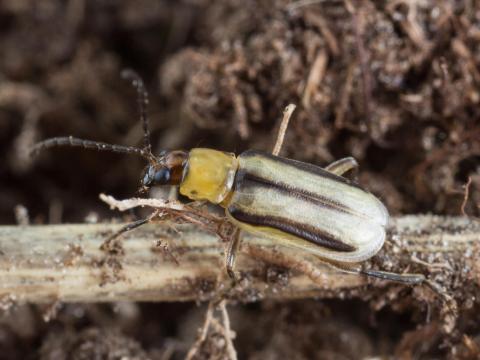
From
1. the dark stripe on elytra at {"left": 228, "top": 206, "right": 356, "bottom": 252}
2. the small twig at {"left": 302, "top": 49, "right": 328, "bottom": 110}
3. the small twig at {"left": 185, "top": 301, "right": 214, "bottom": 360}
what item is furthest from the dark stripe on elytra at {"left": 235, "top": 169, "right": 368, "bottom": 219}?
the small twig at {"left": 302, "top": 49, "right": 328, "bottom": 110}

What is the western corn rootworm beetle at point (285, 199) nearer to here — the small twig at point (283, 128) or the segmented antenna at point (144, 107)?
the segmented antenna at point (144, 107)

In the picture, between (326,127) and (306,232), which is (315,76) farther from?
(306,232)

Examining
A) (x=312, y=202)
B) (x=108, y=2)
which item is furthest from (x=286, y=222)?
(x=108, y=2)

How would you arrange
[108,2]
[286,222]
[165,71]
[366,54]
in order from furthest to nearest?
1. [108,2]
2. [165,71]
3. [366,54]
4. [286,222]

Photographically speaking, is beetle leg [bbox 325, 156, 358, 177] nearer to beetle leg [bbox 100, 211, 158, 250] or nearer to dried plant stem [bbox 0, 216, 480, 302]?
dried plant stem [bbox 0, 216, 480, 302]

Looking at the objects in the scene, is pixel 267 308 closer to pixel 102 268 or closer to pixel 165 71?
pixel 102 268

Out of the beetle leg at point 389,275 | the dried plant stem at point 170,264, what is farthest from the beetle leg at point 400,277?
the dried plant stem at point 170,264

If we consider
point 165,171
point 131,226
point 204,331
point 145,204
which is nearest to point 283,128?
point 165,171
